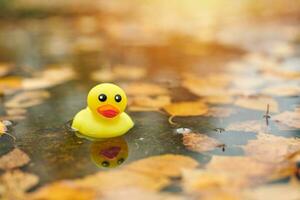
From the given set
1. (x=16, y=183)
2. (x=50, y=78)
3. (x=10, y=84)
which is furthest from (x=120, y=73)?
(x=16, y=183)

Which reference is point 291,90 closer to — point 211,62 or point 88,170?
point 211,62

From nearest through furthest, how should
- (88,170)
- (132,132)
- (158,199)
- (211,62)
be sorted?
(158,199) < (88,170) < (132,132) < (211,62)

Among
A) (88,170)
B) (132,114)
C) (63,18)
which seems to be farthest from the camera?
(63,18)

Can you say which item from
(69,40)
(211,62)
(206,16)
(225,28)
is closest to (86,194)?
(211,62)

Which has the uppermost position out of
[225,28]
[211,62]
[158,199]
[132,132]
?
[225,28]

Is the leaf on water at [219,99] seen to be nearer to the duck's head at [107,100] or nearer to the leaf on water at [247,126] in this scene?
the leaf on water at [247,126]

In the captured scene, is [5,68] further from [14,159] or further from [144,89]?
[14,159]
